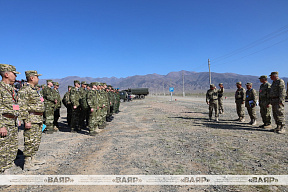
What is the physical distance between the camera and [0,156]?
306 centimetres

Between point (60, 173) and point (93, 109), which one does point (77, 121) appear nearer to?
point (93, 109)

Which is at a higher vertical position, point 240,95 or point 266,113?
point 240,95

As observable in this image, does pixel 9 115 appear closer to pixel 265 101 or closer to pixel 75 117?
pixel 75 117

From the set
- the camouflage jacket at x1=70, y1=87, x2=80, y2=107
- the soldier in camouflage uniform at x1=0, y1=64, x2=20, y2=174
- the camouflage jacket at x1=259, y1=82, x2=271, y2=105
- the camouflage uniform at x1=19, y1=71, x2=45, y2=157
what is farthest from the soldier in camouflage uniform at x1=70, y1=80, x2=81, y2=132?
the camouflage jacket at x1=259, y1=82, x2=271, y2=105

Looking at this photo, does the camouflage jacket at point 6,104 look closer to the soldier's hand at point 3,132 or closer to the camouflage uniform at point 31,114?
the soldier's hand at point 3,132

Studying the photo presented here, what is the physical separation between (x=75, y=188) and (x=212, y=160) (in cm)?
291

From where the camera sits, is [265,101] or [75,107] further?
[75,107]

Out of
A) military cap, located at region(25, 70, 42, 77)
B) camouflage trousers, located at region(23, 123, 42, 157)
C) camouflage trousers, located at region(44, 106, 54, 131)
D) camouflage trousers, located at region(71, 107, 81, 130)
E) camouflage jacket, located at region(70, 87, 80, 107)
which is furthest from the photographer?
camouflage trousers, located at region(71, 107, 81, 130)

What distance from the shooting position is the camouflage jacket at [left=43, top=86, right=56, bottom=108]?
7070 millimetres

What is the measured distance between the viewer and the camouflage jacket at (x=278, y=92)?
5820 millimetres

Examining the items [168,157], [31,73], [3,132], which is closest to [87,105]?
[31,73]

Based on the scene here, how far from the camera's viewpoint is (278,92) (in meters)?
5.95

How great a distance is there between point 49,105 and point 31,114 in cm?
378

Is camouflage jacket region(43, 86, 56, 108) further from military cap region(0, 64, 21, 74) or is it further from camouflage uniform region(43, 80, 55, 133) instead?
military cap region(0, 64, 21, 74)
